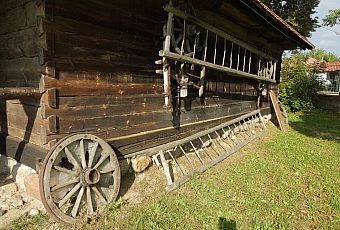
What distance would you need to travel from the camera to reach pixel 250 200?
417cm

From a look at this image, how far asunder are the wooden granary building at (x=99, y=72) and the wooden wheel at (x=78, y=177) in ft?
0.20

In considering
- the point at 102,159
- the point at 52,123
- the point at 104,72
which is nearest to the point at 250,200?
the point at 102,159

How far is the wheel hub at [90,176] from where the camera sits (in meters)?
3.51

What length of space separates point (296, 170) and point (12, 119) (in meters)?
5.25

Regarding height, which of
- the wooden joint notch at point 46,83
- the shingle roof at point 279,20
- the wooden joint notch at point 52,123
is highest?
the shingle roof at point 279,20

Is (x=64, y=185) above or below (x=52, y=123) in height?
below

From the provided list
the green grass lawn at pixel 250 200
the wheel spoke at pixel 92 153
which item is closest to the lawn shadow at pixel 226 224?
the green grass lawn at pixel 250 200

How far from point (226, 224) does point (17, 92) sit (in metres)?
3.05

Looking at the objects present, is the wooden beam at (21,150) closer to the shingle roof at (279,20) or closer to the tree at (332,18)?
the shingle roof at (279,20)

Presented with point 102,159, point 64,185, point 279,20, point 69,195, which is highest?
point 279,20

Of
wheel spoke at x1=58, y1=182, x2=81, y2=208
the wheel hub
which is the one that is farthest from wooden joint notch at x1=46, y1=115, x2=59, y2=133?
wheel spoke at x1=58, y1=182, x2=81, y2=208

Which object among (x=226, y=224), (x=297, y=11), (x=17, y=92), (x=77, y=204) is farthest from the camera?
(x=297, y=11)

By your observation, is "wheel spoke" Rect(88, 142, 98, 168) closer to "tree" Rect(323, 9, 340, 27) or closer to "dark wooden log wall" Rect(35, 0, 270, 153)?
"dark wooden log wall" Rect(35, 0, 270, 153)

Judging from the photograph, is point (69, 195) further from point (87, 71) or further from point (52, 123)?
point (87, 71)
